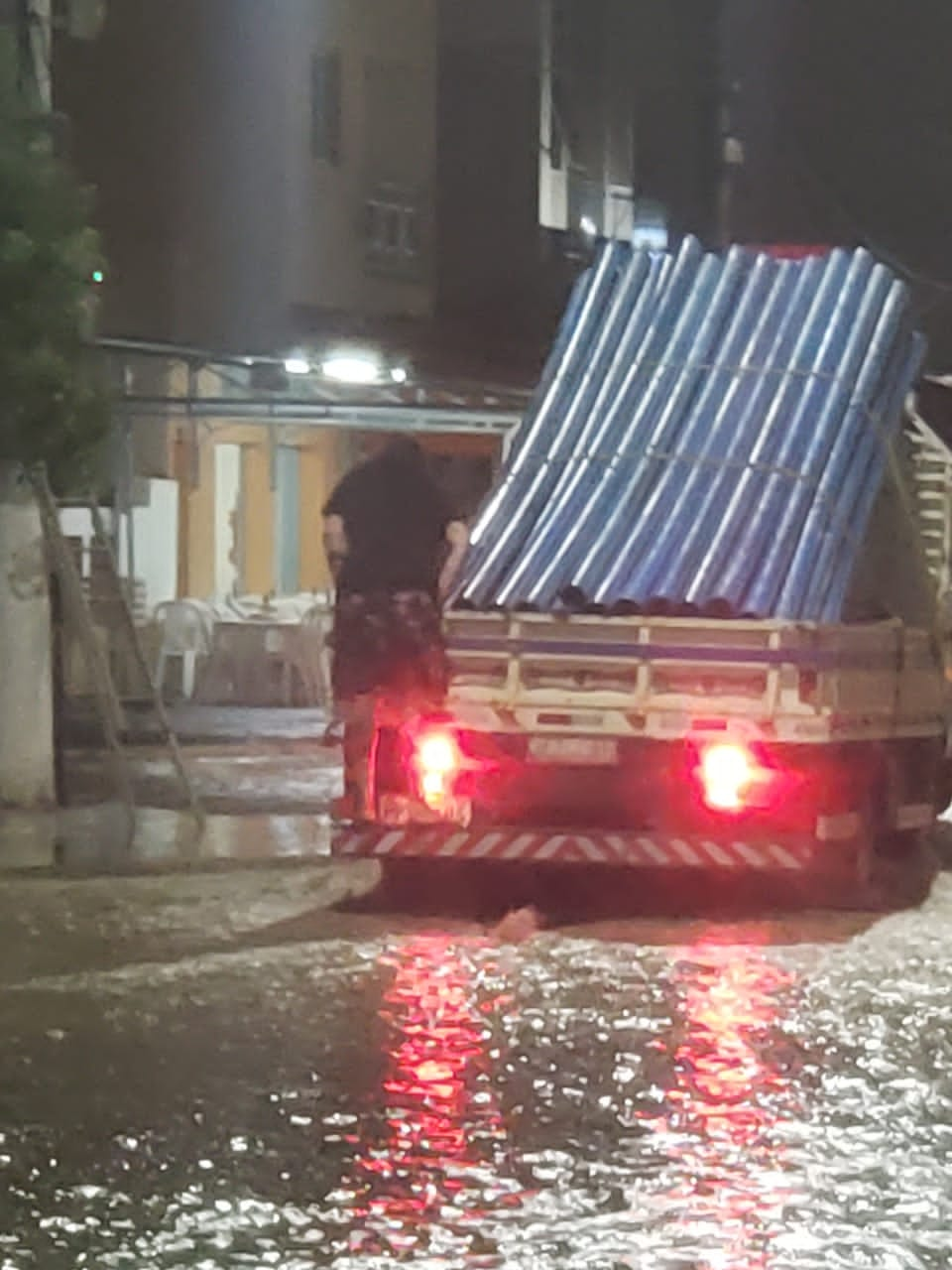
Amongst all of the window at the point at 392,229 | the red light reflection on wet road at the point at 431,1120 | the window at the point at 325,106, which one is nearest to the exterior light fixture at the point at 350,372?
the window at the point at 325,106

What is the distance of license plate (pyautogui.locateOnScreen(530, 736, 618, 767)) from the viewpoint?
494 inches

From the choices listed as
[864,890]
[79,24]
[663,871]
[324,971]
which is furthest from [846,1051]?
[79,24]

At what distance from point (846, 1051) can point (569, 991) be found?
1.56 metres

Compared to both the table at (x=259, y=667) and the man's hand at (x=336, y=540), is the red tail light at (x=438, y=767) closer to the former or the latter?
the man's hand at (x=336, y=540)

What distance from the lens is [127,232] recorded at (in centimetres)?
2881

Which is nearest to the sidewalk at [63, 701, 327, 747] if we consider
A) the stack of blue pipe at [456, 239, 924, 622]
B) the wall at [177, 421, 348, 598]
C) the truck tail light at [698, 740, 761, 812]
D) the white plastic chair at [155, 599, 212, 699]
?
the white plastic chair at [155, 599, 212, 699]

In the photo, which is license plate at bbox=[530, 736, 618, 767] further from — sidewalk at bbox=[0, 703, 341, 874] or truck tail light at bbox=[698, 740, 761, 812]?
sidewalk at bbox=[0, 703, 341, 874]

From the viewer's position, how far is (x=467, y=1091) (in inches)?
351

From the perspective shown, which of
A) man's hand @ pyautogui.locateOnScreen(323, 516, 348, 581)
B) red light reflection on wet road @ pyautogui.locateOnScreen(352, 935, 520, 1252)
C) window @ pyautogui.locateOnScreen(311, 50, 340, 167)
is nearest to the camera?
red light reflection on wet road @ pyautogui.locateOnScreen(352, 935, 520, 1252)

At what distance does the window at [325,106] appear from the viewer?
31.0 metres

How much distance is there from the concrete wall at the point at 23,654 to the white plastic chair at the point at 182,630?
898cm

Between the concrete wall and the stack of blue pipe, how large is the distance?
4.22 m

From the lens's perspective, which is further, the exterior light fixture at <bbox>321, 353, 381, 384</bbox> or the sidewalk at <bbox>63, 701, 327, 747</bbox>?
the exterior light fixture at <bbox>321, 353, 381, 384</bbox>

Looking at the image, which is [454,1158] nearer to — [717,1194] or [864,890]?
[717,1194]
